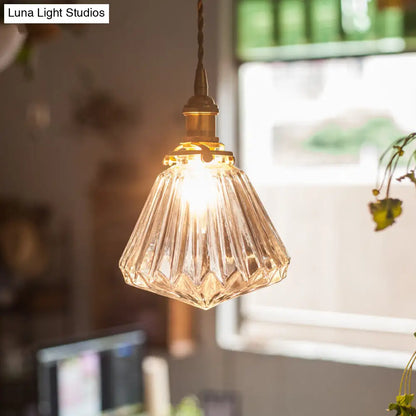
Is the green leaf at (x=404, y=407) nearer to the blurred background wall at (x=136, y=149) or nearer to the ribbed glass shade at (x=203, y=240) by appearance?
the ribbed glass shade at (x=203, y=240)

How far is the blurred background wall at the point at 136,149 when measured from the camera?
3.44m

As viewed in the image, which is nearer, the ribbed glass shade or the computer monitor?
the ribbed glass shade

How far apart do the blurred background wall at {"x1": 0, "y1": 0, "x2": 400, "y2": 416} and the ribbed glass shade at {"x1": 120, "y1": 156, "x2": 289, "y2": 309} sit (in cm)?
262

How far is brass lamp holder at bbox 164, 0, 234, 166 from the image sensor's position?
804 millimetres

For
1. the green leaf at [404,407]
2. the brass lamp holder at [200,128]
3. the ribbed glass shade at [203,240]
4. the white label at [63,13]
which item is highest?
the white label at [63,13]

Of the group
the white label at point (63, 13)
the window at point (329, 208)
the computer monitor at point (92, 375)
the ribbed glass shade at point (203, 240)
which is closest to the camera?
the ribbed glass shade at point (203, 240)

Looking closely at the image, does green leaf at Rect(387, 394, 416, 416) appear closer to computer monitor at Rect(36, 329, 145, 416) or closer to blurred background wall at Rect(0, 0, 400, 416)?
computer monitor at Rect(36, 329, 145, 416)

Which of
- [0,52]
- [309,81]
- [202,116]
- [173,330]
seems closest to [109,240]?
[173,330]

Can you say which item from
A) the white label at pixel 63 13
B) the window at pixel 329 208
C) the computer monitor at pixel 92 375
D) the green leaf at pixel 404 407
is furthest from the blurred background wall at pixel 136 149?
the green leaf at pixel 404 407

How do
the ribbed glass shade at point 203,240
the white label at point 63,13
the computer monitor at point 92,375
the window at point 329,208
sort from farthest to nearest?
the window at point 329,208 → the computer monitor at point 92,375 → the white label at point 63,13 → the ribbed glass shade at point 203,240

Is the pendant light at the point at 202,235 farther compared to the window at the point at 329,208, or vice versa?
the window at the point at 329,208

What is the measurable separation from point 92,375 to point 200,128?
2050mm

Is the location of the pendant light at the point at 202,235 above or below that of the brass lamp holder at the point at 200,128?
below

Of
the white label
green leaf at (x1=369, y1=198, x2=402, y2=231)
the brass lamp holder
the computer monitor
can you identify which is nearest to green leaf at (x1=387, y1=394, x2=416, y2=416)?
green leaf at (x1=369, y1=198, x2=402, y2=231)
